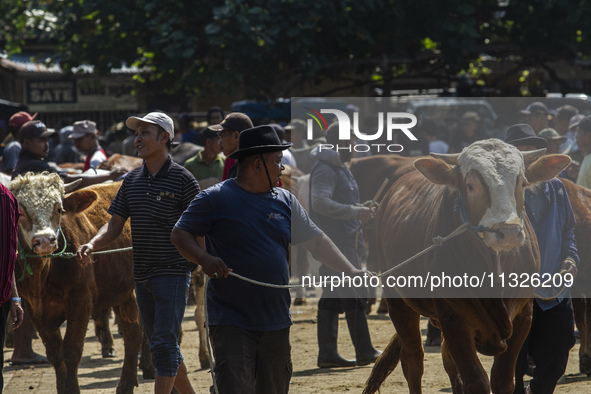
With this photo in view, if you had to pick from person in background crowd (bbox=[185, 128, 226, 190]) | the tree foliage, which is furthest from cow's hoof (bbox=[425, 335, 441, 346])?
the tree foliage

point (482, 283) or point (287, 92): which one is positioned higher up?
point (287, 92)

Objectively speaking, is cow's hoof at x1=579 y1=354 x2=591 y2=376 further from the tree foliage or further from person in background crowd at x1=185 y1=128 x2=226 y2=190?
the tree foliage

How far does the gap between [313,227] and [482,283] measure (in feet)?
4.02

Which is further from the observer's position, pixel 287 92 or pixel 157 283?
pixel 287 92

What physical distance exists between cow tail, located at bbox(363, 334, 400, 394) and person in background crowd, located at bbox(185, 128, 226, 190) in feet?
11.5

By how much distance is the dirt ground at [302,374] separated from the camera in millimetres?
8055

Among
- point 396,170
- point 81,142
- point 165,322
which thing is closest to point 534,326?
point 396,170

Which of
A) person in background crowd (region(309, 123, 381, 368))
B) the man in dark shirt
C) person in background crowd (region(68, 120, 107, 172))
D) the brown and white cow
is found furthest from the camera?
person in background crowd (region(68, 120, 107, 172))

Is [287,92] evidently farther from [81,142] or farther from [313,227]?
[313,227]

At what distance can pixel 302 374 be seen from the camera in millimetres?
8727

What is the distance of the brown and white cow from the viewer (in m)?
5.65

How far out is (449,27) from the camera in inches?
683

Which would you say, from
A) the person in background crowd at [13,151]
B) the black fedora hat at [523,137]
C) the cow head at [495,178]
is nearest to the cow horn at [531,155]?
the cow head at [495,178]

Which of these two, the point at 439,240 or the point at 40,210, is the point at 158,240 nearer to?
the point at 40,210
